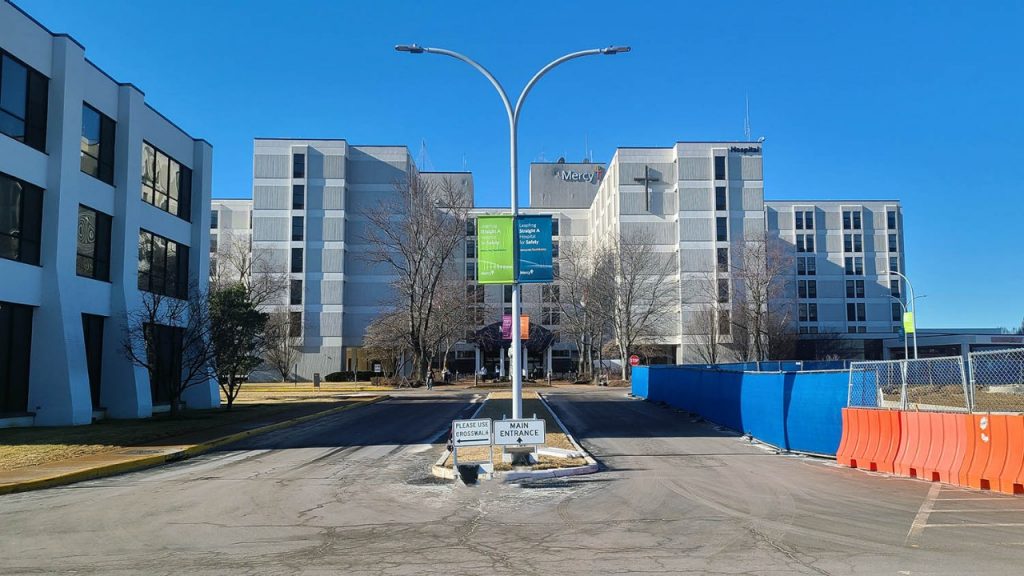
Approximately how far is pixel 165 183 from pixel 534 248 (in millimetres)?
21222

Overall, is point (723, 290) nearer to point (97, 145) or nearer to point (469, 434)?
point (97, 145)

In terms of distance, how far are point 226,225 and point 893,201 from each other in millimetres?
88890

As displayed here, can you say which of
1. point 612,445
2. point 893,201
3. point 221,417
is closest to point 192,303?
point 221,417

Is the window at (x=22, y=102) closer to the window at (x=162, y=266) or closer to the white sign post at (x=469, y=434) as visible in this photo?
the window at (x=162, y=266)

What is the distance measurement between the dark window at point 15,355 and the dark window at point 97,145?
5656 mm

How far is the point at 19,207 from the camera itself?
2164cm

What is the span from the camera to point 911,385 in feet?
46.3

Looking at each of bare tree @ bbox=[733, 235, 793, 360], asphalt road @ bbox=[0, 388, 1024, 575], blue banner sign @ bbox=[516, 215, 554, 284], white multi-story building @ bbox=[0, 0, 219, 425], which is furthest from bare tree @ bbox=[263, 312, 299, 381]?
blue banner sign @ bbox=[516, 215, 554, 284]

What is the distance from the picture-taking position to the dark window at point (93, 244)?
24.5 m

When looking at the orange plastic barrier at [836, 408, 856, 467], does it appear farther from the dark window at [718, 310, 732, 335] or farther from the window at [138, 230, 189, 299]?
the dark window at [718, 310, 732, 335]

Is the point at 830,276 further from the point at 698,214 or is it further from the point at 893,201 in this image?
the point at 698,214

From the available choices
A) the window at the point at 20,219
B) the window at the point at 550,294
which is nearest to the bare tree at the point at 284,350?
the window at the point at 550,294

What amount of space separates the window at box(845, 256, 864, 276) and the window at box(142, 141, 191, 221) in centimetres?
9076

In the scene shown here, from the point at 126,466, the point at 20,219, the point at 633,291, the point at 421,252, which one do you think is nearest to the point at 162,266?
the point at 20,219
